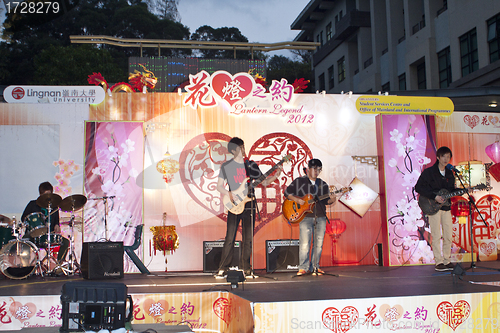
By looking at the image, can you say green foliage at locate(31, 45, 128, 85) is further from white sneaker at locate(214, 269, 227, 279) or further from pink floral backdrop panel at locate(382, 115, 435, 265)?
white sneaker at locate(214, 269, 227, 279)

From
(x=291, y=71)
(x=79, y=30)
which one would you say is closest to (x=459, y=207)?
(x=79, y=30)

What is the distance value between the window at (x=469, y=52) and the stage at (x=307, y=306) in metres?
10.9

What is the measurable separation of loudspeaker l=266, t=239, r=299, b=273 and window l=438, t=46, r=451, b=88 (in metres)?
11.7

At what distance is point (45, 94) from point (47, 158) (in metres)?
1.00

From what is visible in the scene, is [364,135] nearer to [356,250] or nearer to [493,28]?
[356,250]

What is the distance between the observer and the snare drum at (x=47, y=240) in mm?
6307

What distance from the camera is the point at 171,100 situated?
743cm

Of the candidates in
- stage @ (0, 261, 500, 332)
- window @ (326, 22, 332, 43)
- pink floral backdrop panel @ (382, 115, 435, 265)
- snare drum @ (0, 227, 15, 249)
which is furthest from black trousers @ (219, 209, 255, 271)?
window @ (326, 22, 332, 43)

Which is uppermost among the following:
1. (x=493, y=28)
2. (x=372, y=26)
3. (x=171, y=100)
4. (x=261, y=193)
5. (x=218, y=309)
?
(x=372, y=26)

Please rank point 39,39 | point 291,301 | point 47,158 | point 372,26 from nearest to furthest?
1. point 291,301
2. point 47,158
3. point 372,26
4. point 39,39

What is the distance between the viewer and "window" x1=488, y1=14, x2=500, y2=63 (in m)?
12.9

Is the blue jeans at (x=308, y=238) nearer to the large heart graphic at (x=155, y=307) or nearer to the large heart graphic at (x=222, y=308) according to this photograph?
the large heart graphic at (x=222, y=308)

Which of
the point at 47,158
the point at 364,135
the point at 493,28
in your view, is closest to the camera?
the point at 47,158

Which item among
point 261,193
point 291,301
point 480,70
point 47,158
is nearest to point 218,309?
point 291,301
